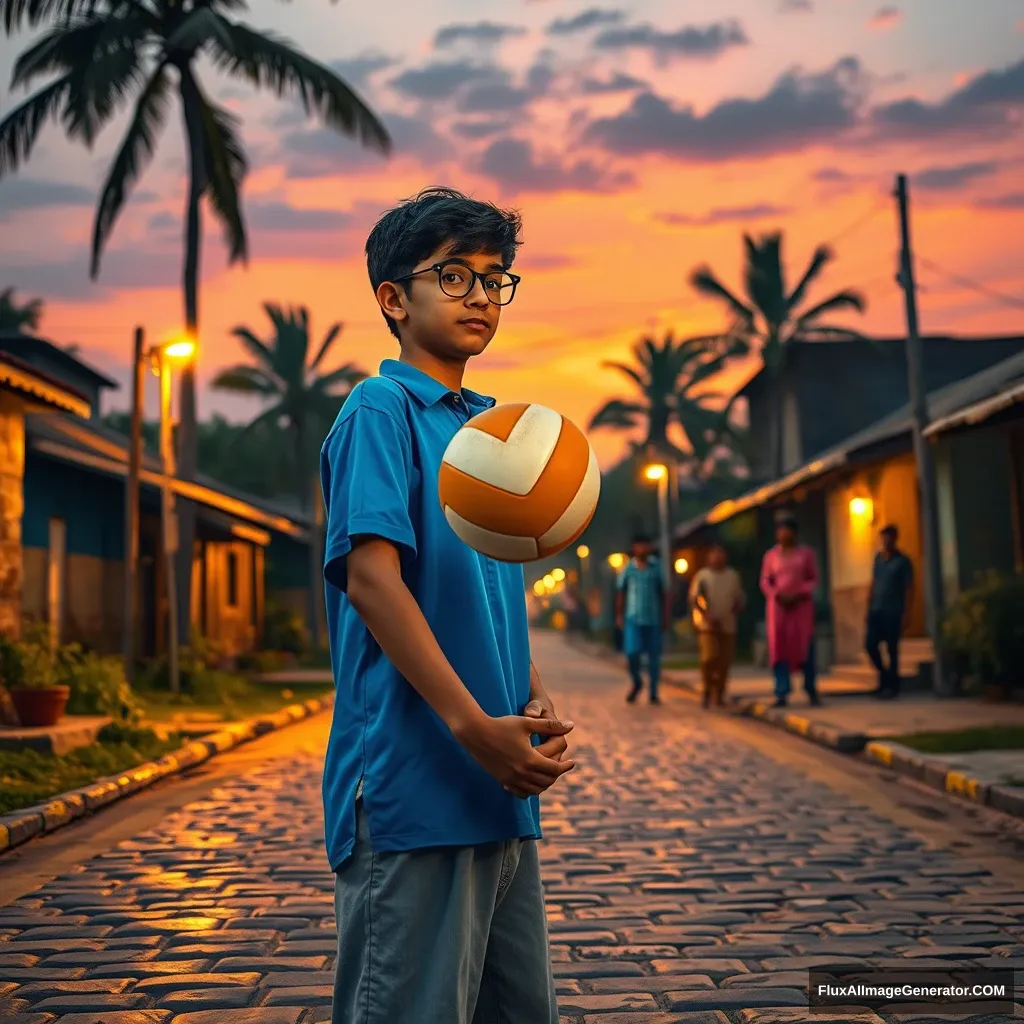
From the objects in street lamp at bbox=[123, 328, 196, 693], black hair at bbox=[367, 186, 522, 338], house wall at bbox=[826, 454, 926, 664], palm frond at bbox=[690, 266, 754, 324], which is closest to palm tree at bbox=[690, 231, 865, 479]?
palm frond at bbox=[690, 266, 754, 324]

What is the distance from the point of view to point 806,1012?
14.6 feet

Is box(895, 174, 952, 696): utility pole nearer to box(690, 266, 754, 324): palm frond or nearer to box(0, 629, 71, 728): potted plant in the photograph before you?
box(0, 629, 71, 728): potted plant

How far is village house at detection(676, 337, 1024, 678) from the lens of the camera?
19.7 m

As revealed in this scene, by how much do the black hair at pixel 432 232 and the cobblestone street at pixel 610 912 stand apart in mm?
2662

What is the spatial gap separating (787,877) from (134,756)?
256 inches

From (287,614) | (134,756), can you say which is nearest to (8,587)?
(134,756)

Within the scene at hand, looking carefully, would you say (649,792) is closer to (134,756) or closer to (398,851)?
(134,756)

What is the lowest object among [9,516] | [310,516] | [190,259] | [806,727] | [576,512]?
[806,727]

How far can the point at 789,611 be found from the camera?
54.1ft

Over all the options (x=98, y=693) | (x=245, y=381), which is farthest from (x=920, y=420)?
(x=245, y=381)

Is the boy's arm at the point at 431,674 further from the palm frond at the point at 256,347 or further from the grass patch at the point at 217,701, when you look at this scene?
the palm frond at the point at 256,347

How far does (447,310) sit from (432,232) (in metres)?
0.14

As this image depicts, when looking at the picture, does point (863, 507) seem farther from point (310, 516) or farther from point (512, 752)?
point (310, 516)

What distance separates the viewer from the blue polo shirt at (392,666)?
235cm
